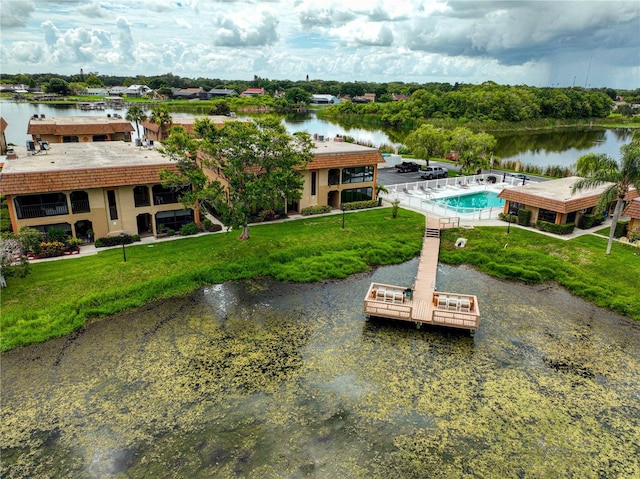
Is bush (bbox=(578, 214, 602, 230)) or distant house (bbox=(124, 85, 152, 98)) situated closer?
bush (bbox=(578, 214, 602, 230))

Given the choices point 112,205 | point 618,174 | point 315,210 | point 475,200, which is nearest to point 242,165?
point 112,205

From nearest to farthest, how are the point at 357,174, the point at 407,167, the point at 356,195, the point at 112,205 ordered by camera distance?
the point at 112,205
the point at 357,174
the point at 356,195
the point at 407,167

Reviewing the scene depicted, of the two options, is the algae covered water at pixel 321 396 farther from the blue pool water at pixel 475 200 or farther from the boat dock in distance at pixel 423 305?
the blue pool water at pixel 475 200

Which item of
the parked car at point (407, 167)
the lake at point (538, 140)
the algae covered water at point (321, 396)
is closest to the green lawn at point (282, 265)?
the algae covered water at point (321, 396)

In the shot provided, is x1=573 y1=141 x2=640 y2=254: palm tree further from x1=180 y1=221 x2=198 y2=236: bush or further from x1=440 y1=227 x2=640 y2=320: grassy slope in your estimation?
x1=180 y1=221 x2=198 y2=236: bush

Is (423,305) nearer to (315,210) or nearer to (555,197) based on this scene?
(315,210)

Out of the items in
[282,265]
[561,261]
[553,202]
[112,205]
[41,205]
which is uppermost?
[41,205]

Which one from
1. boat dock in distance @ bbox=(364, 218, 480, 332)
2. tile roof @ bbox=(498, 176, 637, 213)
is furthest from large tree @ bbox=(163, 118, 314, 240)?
tile roof @ bbox=(498, 176, 637, 213)
